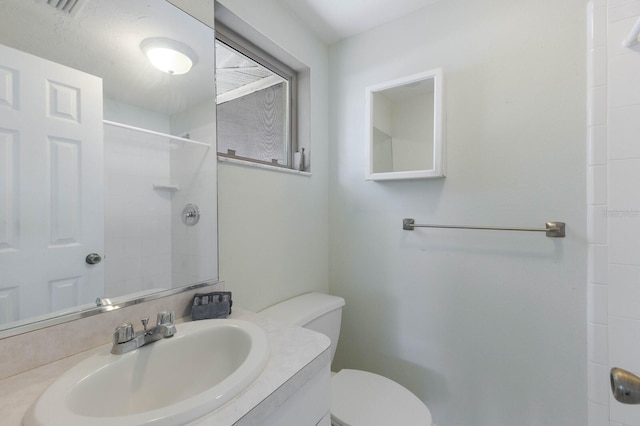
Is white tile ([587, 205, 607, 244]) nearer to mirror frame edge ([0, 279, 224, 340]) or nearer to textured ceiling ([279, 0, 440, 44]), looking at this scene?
textured ceiling ([279, 0, 440, 44])

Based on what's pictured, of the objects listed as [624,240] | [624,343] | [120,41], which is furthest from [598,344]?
[120,41]

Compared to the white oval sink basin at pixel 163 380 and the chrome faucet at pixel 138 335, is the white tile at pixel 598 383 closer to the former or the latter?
the white oval sink basin at pixel 163 380

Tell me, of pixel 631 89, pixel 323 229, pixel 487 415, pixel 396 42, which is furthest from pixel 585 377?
pixel 396 42

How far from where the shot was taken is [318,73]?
1.65 meters

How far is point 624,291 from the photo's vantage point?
0.97 metres

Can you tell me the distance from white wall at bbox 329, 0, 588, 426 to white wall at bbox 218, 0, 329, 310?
0.20 metres

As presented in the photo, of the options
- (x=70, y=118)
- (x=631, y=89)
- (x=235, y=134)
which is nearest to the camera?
(x=70, y=118)

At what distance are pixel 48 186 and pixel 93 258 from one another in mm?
232

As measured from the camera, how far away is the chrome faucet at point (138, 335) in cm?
70

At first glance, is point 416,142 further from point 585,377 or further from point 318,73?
point 585,377

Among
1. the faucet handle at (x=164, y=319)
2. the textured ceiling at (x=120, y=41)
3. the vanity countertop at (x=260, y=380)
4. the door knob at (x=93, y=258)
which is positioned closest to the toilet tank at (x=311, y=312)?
the vanity countertop at (x=260, y=380)

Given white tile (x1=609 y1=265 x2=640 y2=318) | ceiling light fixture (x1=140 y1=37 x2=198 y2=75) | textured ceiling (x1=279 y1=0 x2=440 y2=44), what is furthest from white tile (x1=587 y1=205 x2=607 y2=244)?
ceiling light fixture (x1=140 y1=37 x2=198 y2=75)

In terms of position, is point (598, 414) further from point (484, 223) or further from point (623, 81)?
point (623, 81)

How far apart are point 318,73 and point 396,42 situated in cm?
47
